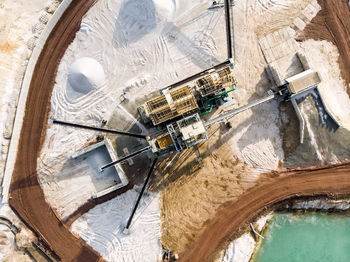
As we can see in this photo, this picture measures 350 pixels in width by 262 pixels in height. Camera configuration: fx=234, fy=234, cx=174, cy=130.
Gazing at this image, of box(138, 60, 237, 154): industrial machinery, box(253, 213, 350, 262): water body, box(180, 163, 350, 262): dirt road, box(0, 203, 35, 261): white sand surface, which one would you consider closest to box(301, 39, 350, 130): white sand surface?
box(180, 163, 350, 262): dirt road

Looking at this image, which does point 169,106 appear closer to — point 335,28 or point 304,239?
point 335,28

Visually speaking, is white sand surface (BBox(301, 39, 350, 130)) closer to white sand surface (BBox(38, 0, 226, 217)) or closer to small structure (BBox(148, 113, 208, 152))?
white sand surface (BBox(38, 0, 226, 217))

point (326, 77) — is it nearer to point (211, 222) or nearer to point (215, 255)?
point (211, 222)

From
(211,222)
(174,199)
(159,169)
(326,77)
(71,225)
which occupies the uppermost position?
(326,77)

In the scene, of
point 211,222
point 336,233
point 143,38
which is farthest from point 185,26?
point 336,233

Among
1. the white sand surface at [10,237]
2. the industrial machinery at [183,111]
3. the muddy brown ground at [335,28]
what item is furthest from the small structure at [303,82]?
the white sand surface at [10,237]
